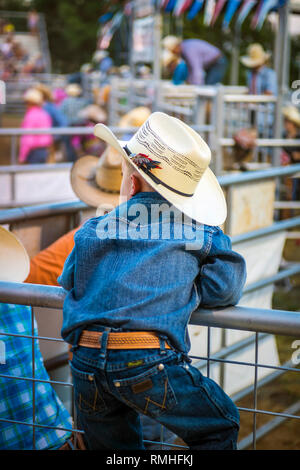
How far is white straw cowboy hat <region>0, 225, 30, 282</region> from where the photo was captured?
7.76 ft

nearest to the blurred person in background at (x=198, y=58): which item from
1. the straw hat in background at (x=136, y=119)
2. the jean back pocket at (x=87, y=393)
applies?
the straw hat in background at (x=136, y=119)

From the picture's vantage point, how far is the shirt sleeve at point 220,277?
187 centimetres

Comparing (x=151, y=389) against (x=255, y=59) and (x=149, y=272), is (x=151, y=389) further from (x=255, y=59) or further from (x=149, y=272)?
(x=255, y=59)

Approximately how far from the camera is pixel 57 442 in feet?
8.22

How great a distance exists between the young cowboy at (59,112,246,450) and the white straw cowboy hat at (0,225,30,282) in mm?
397

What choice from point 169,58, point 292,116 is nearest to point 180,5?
point 169,58

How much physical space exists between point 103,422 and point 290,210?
17.5 feet

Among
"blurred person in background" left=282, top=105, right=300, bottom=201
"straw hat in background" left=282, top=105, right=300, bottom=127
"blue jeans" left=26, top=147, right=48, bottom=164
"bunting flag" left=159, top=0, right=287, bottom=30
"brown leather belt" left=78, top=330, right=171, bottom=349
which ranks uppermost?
"bunting flag" left=159, top=0, right=287, bottom=30

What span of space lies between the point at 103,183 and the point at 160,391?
2.09 metres

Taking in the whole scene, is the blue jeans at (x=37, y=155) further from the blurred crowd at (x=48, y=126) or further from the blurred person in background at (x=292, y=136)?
the blurred person in background at (x=292, y=136)

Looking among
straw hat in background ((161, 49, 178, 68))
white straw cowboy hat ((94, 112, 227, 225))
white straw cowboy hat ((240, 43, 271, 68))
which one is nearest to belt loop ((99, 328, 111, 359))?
white straw cowboy hat ((94, 112, 227, 225))

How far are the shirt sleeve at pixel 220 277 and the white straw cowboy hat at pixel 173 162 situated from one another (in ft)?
0.35

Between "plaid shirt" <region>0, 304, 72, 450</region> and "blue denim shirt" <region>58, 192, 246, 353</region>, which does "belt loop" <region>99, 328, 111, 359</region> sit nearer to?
"blue denim shirt" <region>58, 192, 246, 353</region>

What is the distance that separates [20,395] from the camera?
8.02 feet
